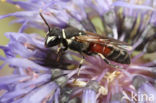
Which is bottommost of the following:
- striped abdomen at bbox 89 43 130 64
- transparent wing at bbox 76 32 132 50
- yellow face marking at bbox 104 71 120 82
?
yellow face marking at bbox 104 71 120 82

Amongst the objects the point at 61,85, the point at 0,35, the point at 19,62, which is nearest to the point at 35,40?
the point at 19,62

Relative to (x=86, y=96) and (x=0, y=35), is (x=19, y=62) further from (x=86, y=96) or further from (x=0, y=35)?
(x=0, y=35)

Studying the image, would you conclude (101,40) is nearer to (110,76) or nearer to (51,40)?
(51,40)

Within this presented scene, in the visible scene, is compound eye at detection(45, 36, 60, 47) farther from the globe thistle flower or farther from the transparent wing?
the globe thistle flower

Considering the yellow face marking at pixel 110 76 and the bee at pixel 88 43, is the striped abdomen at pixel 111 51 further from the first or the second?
the yellow face marking at pixel 110 76

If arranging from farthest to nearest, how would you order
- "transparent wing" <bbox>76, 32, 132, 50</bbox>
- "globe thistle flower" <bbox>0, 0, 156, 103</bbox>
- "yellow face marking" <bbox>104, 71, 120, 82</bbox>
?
"yellow face marking" <bbox>104, 71, 120, 82</bbox> → "globe thistle flower" <bbox>0, 0, 156, 103</bbox> → "transparent wing" <bbox>76, 32, 132, 50</bbox>

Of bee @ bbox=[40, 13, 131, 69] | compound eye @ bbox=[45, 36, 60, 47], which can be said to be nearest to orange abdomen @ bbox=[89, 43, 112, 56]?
bee @ bbox=[40, 13, 131, 69]
